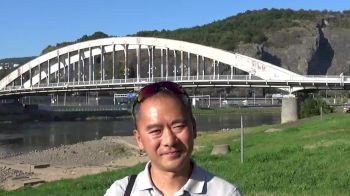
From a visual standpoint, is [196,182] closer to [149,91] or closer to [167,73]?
[149,91]

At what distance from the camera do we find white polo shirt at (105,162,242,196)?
2.47 metres

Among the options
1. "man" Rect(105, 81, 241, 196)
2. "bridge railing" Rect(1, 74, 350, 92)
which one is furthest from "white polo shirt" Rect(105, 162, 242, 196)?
"bridge railing" Rect(1, 74, 350, 92)

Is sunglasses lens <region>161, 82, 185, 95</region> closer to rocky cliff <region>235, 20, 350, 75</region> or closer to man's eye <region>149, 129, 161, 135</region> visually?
man's eye <region>149, 129, 161, 135</region>

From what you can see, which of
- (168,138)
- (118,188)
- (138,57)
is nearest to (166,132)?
(168,138)

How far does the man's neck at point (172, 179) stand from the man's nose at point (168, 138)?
13cm

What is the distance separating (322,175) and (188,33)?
185 metres

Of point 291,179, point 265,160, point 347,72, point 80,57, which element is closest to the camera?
point 291,179

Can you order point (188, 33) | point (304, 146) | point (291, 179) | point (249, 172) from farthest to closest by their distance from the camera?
point (188, 33), point (304, 146), point (249, 172), point (291, 179)

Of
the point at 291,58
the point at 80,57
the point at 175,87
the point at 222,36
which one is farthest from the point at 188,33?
the point at 175,87

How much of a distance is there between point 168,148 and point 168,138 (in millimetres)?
43

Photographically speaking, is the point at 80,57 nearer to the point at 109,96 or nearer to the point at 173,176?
the point at 109,96

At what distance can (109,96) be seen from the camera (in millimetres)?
147125

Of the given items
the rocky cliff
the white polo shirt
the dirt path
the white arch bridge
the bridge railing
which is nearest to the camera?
the white polo shirt

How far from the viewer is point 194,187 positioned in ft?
8.16
